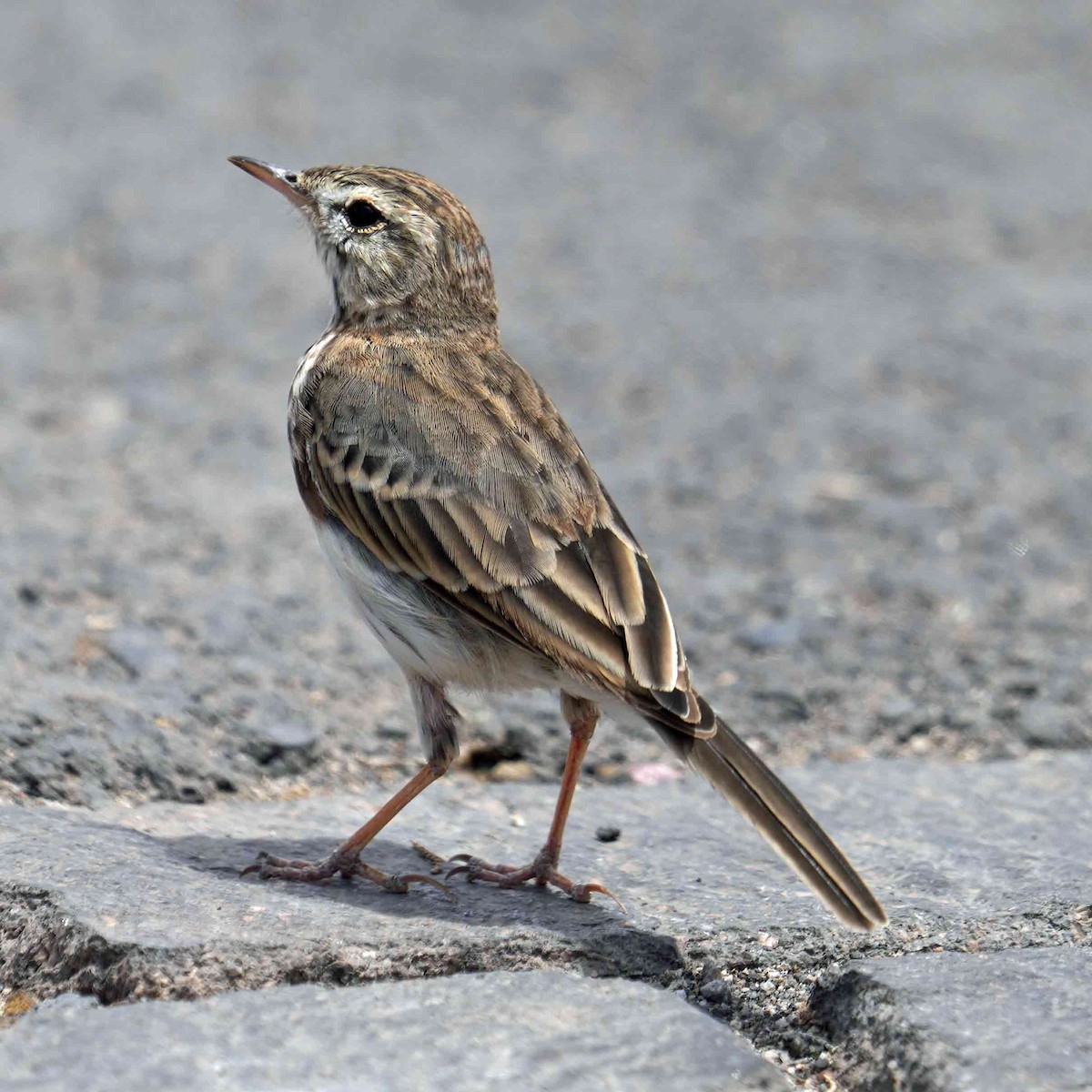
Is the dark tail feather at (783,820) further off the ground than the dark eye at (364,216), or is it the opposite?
the dark eye at (364,216)

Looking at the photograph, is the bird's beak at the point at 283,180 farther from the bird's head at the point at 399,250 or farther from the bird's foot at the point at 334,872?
the bird's foot at the point at 334,872

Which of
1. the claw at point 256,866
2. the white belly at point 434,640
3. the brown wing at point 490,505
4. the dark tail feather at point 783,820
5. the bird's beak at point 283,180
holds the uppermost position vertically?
the bird's beak at point 283,180

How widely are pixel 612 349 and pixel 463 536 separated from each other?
4294 mm

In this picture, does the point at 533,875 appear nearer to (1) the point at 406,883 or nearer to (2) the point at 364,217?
(1) the point at 406,883

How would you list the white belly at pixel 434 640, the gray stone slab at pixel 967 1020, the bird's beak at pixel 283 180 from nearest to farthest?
the gray stone slab at pixel 967 1020 → the white belly at pixel 434 640 → the bird's beak at pixel 283 180

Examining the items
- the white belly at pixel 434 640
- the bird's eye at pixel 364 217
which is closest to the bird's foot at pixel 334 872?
the white belly at pixel 434 640

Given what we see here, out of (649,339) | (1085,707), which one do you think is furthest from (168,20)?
(1085,707)

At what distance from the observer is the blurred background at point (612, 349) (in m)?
5.02

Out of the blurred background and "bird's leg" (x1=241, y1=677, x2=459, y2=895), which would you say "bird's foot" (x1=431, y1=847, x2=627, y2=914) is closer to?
"bird's leg" (x1=241, y1=677, x2=459, y2=895)

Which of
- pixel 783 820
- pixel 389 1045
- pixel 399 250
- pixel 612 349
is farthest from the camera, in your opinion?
pixel 612 349

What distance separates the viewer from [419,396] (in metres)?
4.46

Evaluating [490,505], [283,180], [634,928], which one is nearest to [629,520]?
[283,180]

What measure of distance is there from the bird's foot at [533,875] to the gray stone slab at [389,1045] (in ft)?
2.14

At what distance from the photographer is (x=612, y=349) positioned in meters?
8.24
